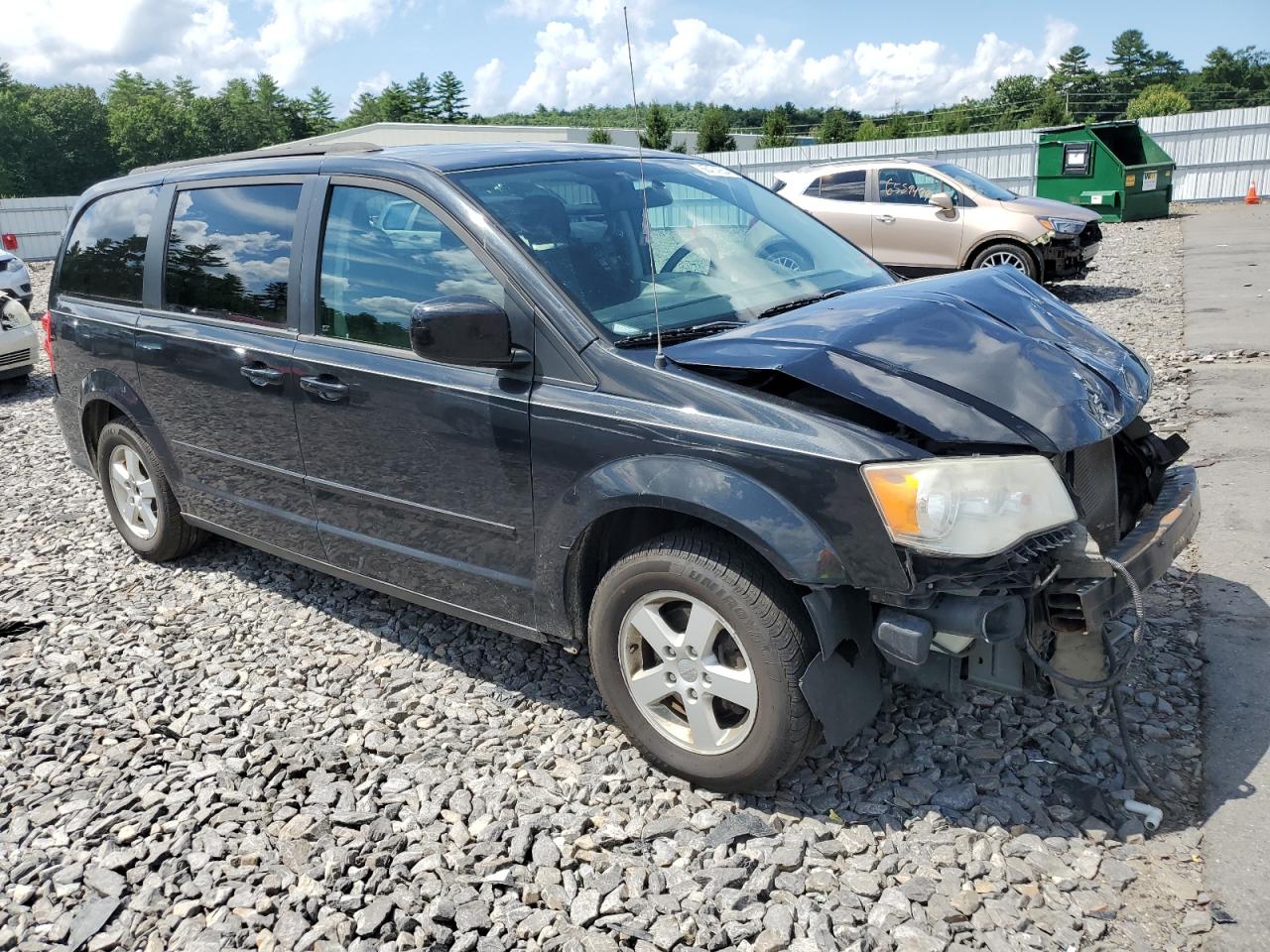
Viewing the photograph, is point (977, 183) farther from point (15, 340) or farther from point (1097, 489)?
point (15, 340)

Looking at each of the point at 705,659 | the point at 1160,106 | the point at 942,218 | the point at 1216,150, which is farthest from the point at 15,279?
the point at 1160,106

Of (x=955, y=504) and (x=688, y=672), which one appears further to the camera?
(x=688, y=672)

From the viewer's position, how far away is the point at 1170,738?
3.25 m

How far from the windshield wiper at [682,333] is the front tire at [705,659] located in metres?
0.62

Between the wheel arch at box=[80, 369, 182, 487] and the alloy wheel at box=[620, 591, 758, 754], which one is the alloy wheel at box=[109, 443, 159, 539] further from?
the alloy wheel at box=[620, 591, 758, 754]

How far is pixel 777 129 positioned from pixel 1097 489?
43292mm

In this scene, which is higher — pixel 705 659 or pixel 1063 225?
pixel 1063 225

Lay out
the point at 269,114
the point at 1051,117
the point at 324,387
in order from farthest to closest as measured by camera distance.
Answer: the point at 269,114 < the point at 1051,117 < the point at 324,387

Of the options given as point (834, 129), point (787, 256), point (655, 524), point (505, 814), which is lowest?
point (505, 814)

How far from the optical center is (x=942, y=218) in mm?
12664

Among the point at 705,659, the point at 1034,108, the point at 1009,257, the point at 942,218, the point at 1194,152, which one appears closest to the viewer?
the point at 705,659

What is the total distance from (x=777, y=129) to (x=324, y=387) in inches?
1692

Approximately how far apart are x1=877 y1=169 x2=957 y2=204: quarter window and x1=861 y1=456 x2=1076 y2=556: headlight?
11149mm

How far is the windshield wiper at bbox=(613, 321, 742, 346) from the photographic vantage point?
311cm
